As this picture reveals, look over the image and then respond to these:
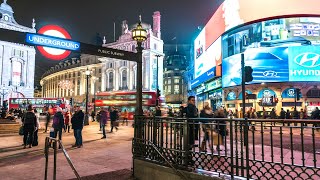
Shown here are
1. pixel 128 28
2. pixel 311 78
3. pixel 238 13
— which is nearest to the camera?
pixel 311 78

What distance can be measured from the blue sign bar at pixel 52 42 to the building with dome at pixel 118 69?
2407 inches

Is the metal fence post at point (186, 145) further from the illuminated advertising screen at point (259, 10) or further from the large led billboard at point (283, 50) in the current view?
the illuminated advertising screen at point (259, 10)

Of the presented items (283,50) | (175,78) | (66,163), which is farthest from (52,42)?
(175,78)

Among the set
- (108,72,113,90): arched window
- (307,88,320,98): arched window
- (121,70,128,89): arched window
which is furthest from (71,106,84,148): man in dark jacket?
(108,72,113,90): arched window

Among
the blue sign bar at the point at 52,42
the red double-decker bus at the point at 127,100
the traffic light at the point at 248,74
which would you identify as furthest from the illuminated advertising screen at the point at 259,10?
the blue sign bar at the point at 52,42

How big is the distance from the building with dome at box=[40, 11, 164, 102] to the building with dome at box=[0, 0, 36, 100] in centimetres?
1043

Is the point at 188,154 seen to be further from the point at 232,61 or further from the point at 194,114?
the point at 232,61

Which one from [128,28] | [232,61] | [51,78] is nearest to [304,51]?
[232,61]

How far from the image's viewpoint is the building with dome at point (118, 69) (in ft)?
267

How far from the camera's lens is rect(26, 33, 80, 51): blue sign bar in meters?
7.23

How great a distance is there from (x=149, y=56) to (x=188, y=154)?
76.3 m

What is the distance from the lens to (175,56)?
342ft

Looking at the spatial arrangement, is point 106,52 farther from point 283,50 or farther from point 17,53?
point 17,53

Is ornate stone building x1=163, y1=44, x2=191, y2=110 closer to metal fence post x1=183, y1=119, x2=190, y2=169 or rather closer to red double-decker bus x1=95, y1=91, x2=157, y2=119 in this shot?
red double-decker bus x1=95, y1=91, x2=157, y2=119
